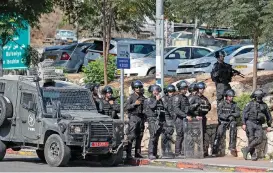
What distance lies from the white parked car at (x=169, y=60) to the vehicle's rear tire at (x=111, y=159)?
1385cm

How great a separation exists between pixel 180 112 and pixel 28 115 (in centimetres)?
371

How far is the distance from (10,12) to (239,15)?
6986 millimetres

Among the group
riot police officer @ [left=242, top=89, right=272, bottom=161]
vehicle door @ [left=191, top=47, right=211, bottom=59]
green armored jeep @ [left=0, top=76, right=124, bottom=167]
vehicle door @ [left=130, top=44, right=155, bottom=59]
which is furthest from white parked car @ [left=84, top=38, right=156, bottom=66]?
riot police officer @ [left=242, top=89, right=272, bottom=161]

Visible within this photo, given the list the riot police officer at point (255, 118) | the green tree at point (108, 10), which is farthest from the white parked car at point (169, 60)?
the riot police officer at point (255, 118)

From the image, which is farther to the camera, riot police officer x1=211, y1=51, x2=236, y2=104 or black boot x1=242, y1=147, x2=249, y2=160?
riot police officer x1=211, y1=51, x2=236, y2=104

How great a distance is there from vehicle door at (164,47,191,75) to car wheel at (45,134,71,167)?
15.3 m

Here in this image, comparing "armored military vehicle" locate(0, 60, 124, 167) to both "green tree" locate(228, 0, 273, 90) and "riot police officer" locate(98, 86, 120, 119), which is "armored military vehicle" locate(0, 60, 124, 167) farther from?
"green tree" locate(228, 0, 273, 90)

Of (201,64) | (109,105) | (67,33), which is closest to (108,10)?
(201,64)

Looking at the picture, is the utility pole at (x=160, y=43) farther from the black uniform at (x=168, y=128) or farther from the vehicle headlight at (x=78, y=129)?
the vehicle headlight at (x=78, y=129)

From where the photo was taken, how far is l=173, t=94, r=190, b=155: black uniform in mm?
19047

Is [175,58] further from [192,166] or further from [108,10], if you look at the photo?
[192,166]

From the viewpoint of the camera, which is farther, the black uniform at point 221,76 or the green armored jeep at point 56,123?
the black uniform at point 221,76

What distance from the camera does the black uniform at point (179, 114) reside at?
1905cm

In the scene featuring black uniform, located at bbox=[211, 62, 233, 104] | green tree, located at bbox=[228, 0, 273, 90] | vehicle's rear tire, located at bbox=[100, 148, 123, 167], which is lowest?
vehicle's rear tire, located at bbox=[100, 148, 123, 167]
